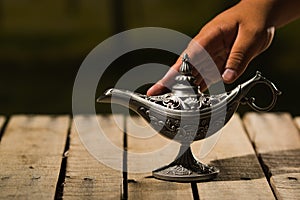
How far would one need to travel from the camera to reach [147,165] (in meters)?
2.11

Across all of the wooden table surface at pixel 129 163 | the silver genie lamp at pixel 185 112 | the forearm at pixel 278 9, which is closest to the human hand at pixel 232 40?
the forearm at pixel 278 9

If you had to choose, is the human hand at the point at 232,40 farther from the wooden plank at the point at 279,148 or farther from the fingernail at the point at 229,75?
the wooden plank at the point at 279,148

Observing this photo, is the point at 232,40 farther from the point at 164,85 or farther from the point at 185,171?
the point at 185,171

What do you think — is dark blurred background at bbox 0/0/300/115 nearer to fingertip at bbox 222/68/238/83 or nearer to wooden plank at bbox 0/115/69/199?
wooden plank at bbox 0/115/69/199

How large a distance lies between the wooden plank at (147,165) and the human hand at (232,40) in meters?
0.27

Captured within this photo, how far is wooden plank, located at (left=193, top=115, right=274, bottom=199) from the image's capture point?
1839 millimetres

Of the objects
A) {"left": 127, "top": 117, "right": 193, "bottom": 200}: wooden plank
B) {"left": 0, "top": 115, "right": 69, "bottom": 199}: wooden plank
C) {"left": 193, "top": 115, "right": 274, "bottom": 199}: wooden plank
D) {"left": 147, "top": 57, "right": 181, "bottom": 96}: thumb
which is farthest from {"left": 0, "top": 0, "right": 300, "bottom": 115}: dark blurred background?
{"left": 147, "top": 57, "right": 181, "bottom": 96}: thumb

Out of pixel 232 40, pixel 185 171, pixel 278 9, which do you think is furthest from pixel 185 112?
pixel 278 9

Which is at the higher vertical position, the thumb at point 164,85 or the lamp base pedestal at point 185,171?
the thumb at point 164,85

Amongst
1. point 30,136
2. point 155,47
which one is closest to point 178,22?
point 155,47

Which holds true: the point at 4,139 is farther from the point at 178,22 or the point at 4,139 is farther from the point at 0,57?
the point at 178,22

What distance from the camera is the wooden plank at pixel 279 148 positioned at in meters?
1.92

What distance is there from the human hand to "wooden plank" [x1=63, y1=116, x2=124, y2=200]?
34 centimetres

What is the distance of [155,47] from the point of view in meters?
7.21
